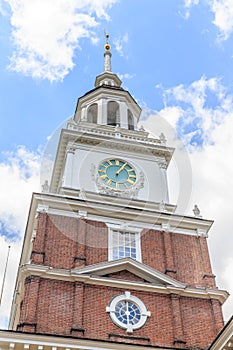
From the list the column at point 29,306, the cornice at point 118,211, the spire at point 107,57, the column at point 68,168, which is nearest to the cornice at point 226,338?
the column at point 29,306

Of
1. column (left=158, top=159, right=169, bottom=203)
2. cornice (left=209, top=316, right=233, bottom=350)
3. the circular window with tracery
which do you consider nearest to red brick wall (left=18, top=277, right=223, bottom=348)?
the circular window with tracery

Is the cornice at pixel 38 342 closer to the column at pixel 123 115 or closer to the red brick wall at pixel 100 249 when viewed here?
the red brick wall at pixel 100 249

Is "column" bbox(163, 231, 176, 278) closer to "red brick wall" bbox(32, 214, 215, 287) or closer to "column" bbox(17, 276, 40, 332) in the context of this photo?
"red brick wall" bbox(32, 214, 215, 287)

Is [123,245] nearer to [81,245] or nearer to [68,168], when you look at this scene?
[81,245]

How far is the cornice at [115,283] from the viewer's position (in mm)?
20406

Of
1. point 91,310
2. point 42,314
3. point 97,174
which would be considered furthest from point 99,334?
point 97,174

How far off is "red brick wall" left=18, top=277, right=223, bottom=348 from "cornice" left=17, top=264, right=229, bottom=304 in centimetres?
20

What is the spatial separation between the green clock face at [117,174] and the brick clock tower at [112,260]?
5cm

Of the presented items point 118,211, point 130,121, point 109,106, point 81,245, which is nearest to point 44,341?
point 81,245

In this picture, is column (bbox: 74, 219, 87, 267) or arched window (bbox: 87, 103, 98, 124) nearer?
column (bbox: 74, 219, 87, 267)

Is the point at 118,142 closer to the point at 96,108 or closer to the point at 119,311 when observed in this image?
the point at 96,108

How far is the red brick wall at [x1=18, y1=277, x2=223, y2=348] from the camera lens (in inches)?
755

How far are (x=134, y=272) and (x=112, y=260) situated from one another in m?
1.05

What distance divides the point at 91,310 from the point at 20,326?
2723 mm
